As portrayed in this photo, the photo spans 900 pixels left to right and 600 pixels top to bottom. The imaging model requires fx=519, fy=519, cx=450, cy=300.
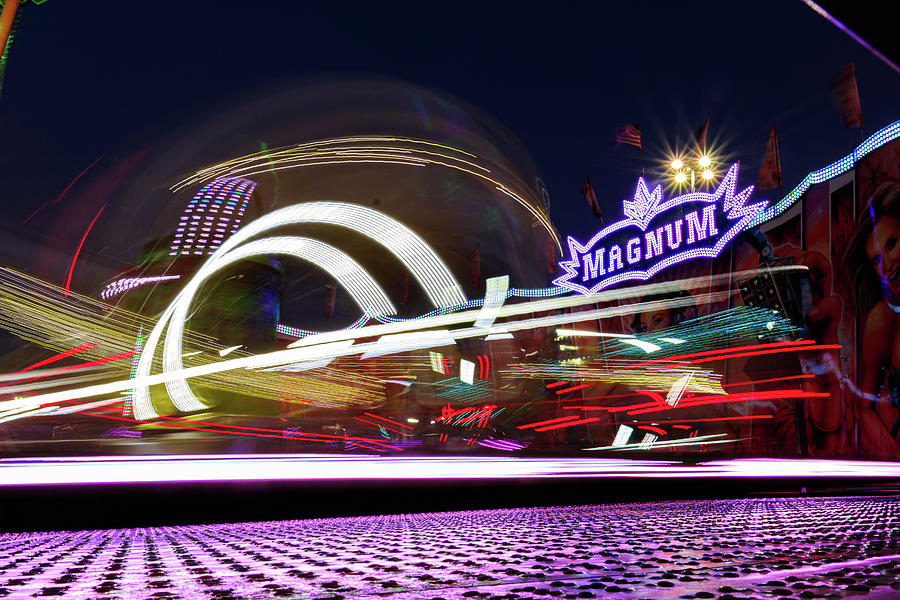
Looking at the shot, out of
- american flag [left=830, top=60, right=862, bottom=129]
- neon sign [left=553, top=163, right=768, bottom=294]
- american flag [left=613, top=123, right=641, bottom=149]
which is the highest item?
american flag [left=613, top=123, right=641, bottom=149]

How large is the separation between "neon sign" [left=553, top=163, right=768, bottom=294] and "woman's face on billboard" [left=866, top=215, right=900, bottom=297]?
3.94 m

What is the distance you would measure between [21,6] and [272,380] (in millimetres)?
26283

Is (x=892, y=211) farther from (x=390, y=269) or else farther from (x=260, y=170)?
(x=390, y=269)

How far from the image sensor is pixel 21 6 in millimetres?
5320

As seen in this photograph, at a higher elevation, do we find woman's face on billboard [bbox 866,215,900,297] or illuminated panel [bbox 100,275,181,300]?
illuminated panel [bbox 100,275,181,300]

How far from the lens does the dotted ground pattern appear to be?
979mm

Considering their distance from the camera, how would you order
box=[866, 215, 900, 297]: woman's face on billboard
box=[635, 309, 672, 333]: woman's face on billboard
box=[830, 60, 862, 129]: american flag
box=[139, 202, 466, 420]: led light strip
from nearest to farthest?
box=[866, 215, 900, 297]: woman's face on billboard < box=[139, 202, 466, 420]: led light strip < box=[830, 60, 862, 129]: american flag < box=[635, 309, 672, 333]: woman's face on billboard

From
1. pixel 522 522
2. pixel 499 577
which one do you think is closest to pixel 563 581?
pixel 499 577

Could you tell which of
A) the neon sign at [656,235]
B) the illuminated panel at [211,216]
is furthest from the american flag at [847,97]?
the illuminated panel at [211,216]

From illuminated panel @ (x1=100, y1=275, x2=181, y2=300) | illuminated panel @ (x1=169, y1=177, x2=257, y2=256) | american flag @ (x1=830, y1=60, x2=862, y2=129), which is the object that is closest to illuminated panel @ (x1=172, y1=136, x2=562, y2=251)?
american flag @ (x1=830, y1=60, x2=862, y2=129)

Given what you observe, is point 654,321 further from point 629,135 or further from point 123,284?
point 123,284

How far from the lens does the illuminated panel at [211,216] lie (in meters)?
33.5

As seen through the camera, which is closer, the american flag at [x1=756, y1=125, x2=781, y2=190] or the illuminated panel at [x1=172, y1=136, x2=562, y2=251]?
the illuminated panel at [x1=172, y1=136, x2=562, y2=251]

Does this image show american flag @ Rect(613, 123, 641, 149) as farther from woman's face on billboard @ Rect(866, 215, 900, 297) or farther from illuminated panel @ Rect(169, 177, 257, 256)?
illuminated panel @ Rect(169, 177, 257, 256)
